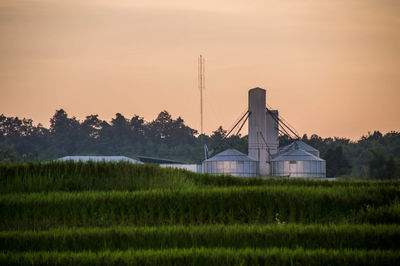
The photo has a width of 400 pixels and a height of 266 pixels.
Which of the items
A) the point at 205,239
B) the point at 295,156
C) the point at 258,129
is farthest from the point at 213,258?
the point at 295,156

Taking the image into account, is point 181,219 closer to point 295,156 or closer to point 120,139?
point 295,156

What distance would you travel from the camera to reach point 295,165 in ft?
215

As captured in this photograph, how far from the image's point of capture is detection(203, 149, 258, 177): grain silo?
6631 centimetres

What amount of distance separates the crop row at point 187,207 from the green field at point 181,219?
0.12ft

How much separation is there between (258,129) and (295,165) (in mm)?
5241

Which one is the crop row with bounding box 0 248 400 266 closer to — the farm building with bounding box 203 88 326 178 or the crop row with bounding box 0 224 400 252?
the crop row with bounding box 0 224 400 252

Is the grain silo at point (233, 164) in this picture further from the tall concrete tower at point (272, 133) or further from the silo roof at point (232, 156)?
the tall concrete tower at point (272, 133)

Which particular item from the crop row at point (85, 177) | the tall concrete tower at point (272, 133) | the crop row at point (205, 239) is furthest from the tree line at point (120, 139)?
the crop row at point (205, 239)

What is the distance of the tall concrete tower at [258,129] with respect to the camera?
2589 inches

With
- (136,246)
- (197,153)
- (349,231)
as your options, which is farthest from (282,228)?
(197,153)

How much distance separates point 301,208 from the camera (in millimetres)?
23172

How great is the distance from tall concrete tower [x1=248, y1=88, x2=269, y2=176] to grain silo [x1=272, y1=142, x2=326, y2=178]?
141 centimetres

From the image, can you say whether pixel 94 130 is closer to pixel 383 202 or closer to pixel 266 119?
pixel 266 119

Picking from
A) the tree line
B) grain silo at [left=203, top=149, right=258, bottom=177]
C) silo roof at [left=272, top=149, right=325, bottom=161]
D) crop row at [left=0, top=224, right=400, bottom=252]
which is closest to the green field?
crop row at [left=0, top=224, right=400, bottom=252]
